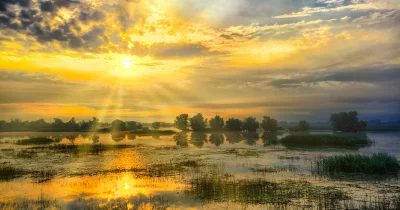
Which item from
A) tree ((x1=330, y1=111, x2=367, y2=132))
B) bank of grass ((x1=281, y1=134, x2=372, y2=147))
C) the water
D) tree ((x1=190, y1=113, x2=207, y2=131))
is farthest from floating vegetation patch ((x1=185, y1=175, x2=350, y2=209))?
tree ((x1=190, y1=113, x2=207, y2=131))

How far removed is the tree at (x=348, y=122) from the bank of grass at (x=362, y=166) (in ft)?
267

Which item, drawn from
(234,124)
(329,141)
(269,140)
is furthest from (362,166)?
(234,124)

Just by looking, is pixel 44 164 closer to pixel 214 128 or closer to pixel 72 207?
pixel 72 207

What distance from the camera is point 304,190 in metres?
17.7

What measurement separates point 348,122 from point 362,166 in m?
84.8

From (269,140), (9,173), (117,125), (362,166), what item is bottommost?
(269,140)

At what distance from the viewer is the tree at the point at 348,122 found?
9912cm

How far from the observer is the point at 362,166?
24.5 meters

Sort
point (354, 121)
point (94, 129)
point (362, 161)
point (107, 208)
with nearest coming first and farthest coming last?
point (107, 208) → point (362, 161) → point (354, 121) → point (94, 129)

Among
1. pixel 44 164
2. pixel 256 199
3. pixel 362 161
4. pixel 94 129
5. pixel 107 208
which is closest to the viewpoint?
pixel 107 208

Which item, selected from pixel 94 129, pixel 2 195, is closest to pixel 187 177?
pixel 2 195

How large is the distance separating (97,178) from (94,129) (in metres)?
120

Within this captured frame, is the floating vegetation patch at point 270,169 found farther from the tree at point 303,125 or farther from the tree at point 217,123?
the tree at point 217,123

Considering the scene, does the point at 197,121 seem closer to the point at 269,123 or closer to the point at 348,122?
the point at 269,123
